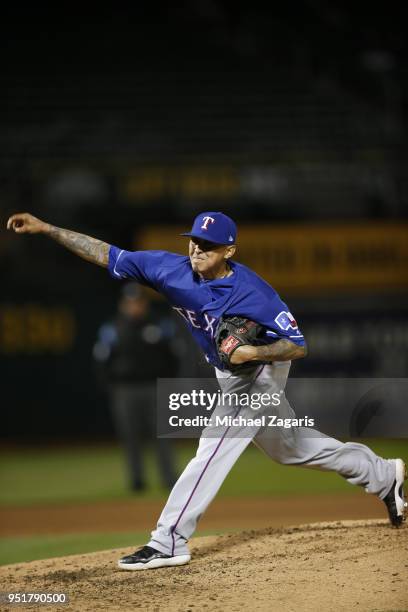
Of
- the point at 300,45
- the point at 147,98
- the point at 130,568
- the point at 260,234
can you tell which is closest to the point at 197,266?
the point at 130,568

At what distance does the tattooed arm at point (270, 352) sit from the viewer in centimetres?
432

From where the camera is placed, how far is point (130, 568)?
A: 455 cm

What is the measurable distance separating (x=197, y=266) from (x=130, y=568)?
1.51m

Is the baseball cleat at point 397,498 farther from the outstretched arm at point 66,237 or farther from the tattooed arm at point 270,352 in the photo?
the outstretched arm at point 66,237

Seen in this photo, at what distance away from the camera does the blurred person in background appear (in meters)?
9.00

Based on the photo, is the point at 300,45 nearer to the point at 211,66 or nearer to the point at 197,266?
the point at 211,66

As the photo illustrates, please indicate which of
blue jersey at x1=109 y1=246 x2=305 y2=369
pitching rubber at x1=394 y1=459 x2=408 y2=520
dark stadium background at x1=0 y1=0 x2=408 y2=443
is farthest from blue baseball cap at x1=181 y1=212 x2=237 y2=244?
dark stadium background at x1=0 y1=0 x2=408 y2=443

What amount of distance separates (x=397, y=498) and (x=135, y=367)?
4.41 m

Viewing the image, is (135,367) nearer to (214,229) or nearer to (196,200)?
(196,200)

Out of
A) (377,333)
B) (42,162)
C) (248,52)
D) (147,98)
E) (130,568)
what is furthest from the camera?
(248,52)

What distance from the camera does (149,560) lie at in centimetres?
454

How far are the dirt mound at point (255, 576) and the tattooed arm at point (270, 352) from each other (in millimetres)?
1020

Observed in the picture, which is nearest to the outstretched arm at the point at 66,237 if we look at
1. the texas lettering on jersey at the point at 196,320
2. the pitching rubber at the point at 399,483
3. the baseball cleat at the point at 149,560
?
the texas lettering on jersey at the point at 196,320

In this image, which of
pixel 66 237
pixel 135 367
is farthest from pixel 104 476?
pixel 66 237
